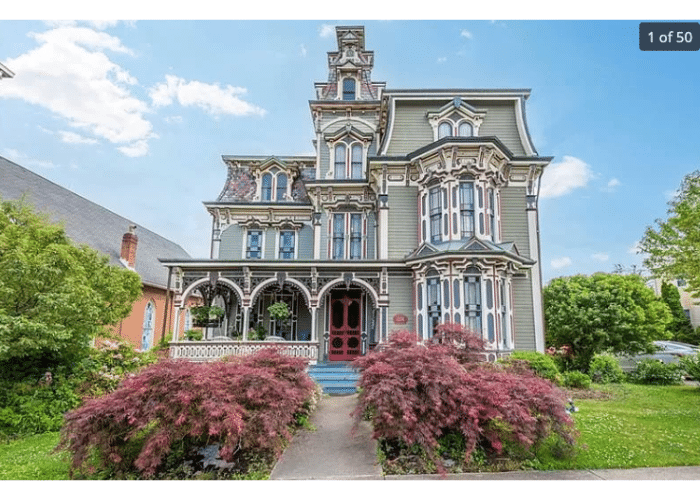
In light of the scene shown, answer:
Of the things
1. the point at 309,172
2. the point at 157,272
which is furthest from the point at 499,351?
the point at 157,272

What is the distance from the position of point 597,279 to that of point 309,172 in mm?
13308

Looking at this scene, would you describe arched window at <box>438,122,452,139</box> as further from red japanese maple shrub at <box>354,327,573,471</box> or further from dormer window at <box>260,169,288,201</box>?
red japanese maple shrub at <box>354,327,573,471</box>

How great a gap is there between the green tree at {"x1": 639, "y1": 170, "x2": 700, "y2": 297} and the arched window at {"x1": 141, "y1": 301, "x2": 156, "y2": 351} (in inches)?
840

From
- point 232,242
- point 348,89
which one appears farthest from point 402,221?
point 232,242

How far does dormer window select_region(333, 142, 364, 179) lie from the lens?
1534 cm

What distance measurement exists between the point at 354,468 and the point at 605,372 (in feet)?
38.8

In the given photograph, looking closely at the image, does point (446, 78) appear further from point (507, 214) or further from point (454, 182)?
point (507, 214)

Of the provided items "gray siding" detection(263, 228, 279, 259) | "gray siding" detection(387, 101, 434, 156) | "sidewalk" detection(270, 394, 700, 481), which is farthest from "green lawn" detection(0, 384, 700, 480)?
"gray siding" detection(387, 101, 434, 156)

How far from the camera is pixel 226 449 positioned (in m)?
5.12

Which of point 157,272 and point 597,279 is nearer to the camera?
point 597,279

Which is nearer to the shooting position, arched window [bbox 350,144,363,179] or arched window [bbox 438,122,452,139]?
arched window [bbox 438,122,452,139]

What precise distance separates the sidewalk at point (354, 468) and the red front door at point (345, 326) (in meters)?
6.53

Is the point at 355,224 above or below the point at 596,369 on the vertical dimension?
above

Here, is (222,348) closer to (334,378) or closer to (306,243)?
(334,378)
